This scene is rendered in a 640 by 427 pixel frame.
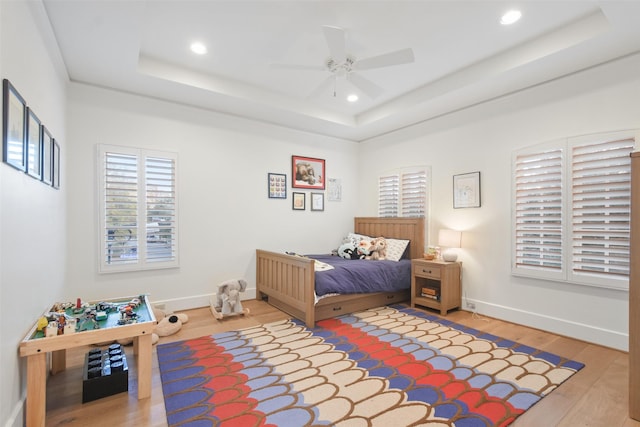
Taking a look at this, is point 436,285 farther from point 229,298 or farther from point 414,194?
point 229,298

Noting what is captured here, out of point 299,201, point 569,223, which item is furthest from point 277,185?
point 569,223

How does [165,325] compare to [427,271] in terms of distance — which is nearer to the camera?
[165,325]

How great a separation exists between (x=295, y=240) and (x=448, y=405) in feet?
11.2

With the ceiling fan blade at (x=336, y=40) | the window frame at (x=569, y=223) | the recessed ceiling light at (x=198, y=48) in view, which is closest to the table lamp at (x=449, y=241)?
the window frame at (x=569, y=223)

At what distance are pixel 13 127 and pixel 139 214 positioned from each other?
223 cm

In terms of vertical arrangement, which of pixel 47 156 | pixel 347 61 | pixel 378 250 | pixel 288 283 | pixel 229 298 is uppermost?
pixel 347 61

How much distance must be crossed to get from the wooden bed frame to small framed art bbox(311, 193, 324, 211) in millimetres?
1039

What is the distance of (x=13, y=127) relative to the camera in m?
1.64

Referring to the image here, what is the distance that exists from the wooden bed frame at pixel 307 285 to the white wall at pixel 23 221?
2.23 metres

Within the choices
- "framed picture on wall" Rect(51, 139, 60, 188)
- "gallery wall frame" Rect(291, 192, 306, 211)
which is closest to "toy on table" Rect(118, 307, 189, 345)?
"framed picture on wall" Rect(51, 139, 60, 188)

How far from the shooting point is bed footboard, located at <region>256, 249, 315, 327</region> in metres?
3.47

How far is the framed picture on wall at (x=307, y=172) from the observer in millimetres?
5082

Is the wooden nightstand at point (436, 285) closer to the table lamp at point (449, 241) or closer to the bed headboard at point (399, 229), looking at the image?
the table lamp at point (449, 241)

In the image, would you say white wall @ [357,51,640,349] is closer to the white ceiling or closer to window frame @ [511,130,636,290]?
window frame @ [511,130,636,290]
